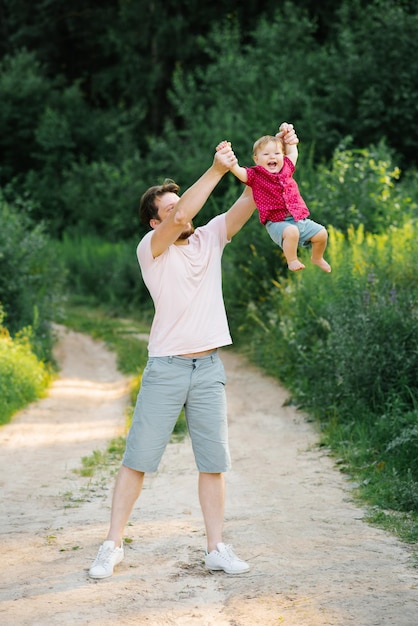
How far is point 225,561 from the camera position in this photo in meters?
4.89

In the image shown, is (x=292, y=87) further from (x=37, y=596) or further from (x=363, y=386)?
(x=37, y=596)

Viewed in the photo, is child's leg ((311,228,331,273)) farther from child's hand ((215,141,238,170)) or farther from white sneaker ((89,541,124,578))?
white sneaker ((89,541,124,578))

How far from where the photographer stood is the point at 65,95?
92.7ft

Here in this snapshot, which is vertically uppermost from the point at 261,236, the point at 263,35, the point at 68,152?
the point at 263,35

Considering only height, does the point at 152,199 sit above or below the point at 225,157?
below

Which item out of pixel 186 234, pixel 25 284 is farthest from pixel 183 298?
pixel 25 284

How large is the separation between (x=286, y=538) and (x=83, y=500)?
1651 mm

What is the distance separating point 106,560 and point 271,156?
213 centimetres

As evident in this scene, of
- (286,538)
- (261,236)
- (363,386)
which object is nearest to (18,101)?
(261,236)

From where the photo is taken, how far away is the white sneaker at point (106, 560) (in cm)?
482

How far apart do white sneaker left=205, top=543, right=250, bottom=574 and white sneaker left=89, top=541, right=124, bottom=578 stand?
453 millimetres

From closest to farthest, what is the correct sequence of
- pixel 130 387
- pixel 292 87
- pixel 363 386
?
pixel 363 386 < pixel 130 387 < pixel 292 87

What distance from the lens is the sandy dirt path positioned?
4.40m

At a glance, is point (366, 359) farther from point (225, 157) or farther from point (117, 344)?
point (117, 344)
